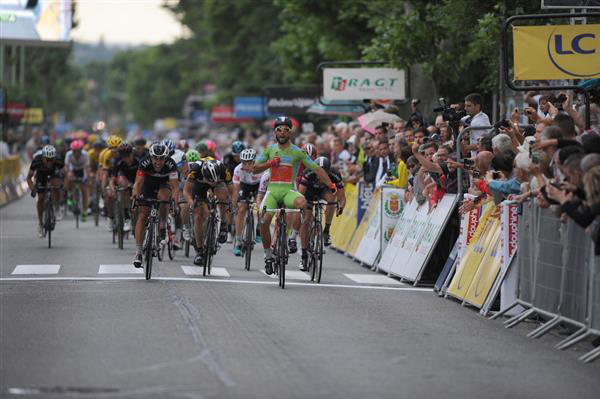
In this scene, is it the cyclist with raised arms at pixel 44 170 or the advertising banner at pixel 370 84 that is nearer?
the cyclist with raised arms at pixel 44 170

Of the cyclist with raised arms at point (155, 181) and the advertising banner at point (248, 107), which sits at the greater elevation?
the advertising banner at point (248, 107)

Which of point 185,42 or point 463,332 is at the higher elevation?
point 185,42

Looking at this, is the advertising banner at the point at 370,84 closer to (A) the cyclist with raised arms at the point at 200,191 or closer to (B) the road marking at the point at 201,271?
(A) the cyclist with raised arms at the point at 200,191

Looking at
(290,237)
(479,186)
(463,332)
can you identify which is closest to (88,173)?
(290,237)

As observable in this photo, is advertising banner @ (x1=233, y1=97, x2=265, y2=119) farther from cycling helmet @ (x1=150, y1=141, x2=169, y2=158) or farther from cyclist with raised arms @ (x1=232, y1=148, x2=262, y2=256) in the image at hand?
cycling helmet @ (x1=150, y1=141, x2=169, y2=158)

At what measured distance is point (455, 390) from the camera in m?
9.79

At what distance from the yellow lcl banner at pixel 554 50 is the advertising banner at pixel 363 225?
6228 millimetres

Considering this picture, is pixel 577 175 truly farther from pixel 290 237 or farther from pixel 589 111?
pixel 290 237

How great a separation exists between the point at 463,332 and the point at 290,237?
5352 millimetres

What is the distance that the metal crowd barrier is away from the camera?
38.3ft

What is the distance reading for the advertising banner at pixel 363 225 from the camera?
2261cm

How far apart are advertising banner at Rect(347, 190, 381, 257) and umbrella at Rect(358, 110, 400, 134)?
4.23m

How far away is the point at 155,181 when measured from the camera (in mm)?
19500

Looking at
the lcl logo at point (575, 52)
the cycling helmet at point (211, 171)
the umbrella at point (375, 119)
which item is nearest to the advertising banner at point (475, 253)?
the lcl logo at point (575, 52)
